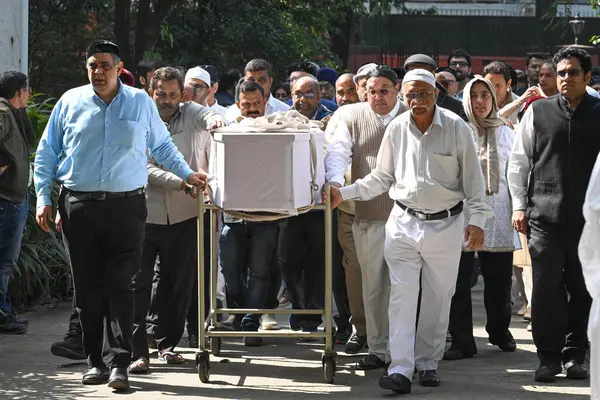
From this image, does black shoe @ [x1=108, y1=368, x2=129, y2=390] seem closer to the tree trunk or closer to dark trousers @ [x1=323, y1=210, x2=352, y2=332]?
dark trousers @ [x1=323, y1=210, x2=352, y2=332]

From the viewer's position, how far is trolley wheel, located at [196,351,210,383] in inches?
345

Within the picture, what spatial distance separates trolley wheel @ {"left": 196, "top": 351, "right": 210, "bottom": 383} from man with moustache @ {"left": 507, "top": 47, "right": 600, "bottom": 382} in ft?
7.39

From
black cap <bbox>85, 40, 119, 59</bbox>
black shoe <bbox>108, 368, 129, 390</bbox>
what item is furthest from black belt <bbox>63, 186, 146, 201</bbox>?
black shoe <bbox>108, 368, 129, 390</bbox>

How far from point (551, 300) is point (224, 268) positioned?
2845 mm

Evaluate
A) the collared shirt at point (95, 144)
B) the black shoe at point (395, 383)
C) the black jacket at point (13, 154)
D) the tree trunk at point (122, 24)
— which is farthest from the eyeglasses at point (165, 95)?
the tree trunk at point (122, 24)

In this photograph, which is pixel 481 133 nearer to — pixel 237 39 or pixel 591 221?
pixel 591 221

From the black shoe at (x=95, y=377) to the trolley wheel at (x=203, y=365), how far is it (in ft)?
2.11

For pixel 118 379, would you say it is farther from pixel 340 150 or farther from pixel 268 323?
pixel 268 323

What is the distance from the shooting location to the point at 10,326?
1087 cm

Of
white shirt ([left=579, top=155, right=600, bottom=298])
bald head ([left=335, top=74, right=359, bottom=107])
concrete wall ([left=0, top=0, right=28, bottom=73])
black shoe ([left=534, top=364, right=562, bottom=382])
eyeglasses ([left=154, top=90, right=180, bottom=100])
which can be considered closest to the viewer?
white shirt ([left=579, top=155, right=600, bottom=298])

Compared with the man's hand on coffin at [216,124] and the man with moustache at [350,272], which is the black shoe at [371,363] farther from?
the man's hand on coffin at [216,124]

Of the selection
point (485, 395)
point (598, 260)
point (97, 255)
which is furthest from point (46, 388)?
point (598, 260)

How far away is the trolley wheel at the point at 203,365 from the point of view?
876cm

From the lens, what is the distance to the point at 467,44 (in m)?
36.6
